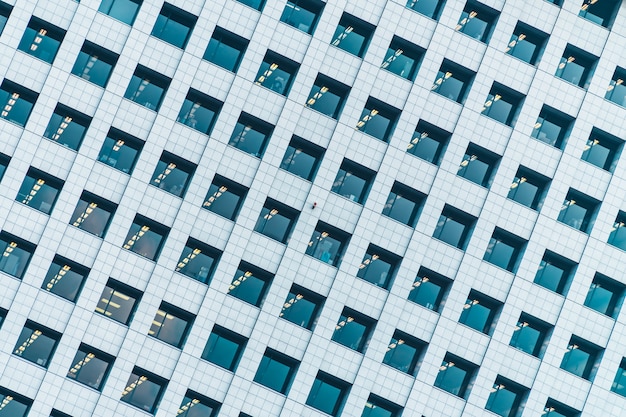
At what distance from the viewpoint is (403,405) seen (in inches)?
1412

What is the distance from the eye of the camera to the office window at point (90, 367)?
3469 centimetres

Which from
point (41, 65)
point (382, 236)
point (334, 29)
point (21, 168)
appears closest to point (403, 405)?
point (382, 236)

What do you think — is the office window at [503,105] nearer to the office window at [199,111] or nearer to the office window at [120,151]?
the office window at [199,111]

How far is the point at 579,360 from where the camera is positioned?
37.6 m

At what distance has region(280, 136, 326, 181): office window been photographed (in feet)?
121

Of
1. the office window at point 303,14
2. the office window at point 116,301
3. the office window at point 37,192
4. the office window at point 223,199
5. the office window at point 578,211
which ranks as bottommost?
the office window at point 116,301

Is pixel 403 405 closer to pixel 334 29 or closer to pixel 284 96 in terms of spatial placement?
pixel 284 96

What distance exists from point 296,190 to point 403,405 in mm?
12029

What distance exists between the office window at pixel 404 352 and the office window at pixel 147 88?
55.6ft

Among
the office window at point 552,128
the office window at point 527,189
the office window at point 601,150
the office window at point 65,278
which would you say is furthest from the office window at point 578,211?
the office window at point 65,278

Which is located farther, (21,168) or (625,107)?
(625,107)

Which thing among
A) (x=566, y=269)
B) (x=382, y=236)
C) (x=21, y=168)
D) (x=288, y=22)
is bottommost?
(x=21, y=168)

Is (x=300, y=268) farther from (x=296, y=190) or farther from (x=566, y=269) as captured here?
(x=566, y=269)

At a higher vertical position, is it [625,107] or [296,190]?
[625,107]
